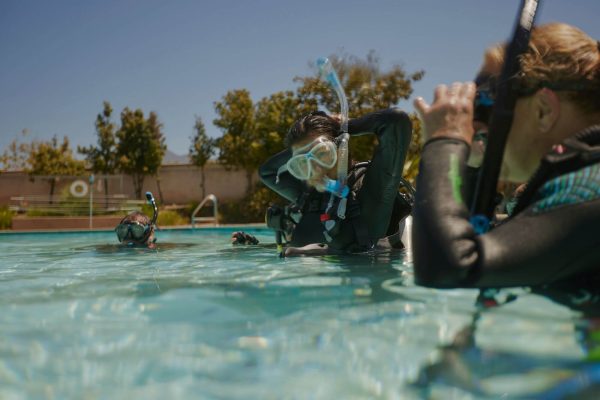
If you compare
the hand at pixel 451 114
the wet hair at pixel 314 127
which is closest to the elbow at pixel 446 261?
the hand at pixel 451 114

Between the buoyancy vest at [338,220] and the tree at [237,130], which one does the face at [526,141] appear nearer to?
the buoyancy vest at [338,220]

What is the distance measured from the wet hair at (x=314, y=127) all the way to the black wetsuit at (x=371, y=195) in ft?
0.53

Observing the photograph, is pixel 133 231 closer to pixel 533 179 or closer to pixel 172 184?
pixel 533 179

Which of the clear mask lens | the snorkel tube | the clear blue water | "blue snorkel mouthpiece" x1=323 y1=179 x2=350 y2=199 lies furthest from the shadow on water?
the clear mask lens

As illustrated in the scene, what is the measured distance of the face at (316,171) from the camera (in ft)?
11.6

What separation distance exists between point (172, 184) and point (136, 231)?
27.6m

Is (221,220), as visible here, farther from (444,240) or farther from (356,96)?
(444,240)

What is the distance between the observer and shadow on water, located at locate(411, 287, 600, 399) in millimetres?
1082

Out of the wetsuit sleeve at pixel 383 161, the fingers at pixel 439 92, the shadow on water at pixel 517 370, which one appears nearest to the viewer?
the shadow on water at pixel 517 370

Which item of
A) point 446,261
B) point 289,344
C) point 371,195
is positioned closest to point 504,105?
point 446,261

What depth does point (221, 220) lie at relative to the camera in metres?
25.4

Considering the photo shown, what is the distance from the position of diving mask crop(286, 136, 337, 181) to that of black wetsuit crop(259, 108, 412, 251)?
0.86 feet

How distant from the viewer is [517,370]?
3.91 feet

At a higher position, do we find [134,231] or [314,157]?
[314,157]
